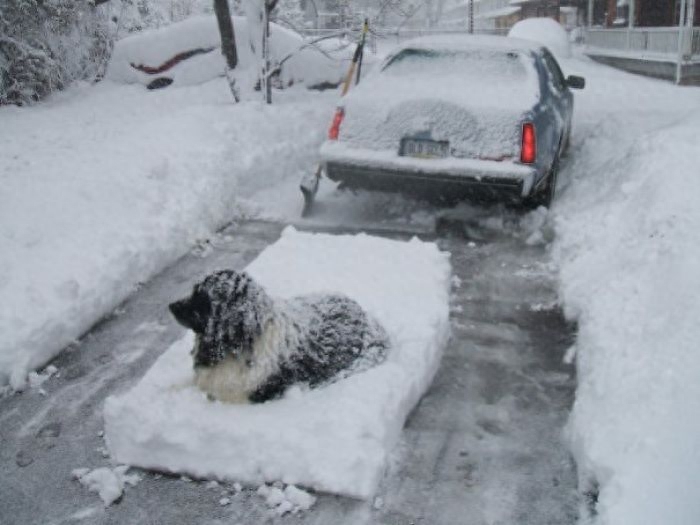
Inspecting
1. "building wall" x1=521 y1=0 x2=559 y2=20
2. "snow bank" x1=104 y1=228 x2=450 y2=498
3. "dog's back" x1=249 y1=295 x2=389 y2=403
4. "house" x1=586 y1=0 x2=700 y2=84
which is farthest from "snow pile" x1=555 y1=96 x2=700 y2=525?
"building wall" x1=521 y1=0 x2=559 y2=20

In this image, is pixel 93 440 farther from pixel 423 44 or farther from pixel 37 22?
pixel 37 22

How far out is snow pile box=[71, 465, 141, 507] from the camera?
293 centimetres

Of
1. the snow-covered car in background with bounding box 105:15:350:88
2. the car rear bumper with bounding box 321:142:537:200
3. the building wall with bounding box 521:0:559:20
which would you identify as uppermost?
the building wall with bounding box 521:0:559:20

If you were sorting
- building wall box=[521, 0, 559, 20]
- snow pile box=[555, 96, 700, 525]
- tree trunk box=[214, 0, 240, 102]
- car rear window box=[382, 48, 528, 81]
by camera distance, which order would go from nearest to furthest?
snow pile box=[555, 96, 700, 525] < car rear window box=[382, 48, 528, 81] < tree trunk box=[214, 0, 240, 102] < building wall box=[521, 0, 559, 20]

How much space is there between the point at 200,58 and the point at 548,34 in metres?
15.7

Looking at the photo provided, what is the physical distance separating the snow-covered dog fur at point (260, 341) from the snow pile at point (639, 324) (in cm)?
126

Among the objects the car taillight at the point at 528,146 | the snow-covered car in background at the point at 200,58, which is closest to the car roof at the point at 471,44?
the car taillight at the point at 528,146

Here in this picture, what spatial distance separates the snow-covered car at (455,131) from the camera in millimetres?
5691

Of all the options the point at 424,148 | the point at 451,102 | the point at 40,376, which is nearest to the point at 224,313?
the point at 40,376

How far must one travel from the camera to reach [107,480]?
300 centimetres

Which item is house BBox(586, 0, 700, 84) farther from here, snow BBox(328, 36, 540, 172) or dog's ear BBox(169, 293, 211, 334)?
dog's ear BBox(169, 293, 211, 334)

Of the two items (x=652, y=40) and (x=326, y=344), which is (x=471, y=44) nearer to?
(x=326, y=344)

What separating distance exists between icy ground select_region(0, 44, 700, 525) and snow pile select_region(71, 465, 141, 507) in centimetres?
5

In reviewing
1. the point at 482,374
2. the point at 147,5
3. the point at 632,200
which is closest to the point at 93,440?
the point at 482,374
